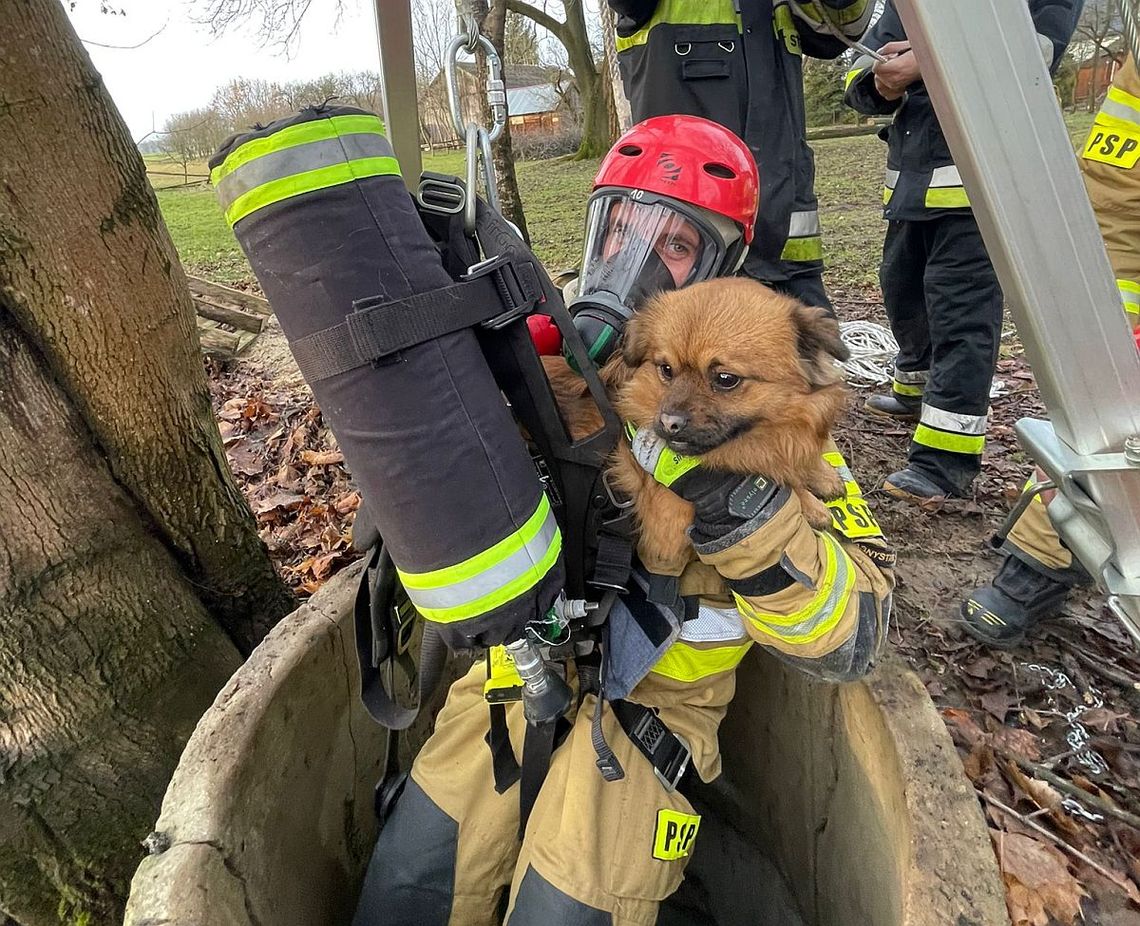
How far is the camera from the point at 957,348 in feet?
11.9

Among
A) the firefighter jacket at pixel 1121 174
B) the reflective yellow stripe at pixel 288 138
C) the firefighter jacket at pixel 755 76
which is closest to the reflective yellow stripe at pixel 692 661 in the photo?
the reflective yellow stripe at pixel 288 138

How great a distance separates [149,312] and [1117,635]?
11.9 ft

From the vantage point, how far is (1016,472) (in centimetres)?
407

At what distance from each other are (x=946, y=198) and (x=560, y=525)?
8.93 feet

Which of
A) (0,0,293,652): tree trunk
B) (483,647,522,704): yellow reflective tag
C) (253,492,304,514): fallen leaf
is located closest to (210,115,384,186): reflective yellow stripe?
(0,0,293,652): tree trunk

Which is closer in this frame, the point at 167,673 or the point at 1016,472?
the point at 167,673

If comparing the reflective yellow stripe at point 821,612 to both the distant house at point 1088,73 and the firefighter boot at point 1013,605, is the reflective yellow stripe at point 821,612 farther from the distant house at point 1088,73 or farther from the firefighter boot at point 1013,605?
the distant house at point 1088,73

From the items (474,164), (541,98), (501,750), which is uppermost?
(474,164)

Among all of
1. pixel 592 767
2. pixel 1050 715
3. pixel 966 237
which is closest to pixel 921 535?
pixel 1050 715

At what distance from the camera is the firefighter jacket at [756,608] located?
176 centimetres

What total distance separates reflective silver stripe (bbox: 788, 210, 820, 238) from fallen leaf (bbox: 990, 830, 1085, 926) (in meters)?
2.56

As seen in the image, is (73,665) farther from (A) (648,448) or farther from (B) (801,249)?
(B) (801,249)

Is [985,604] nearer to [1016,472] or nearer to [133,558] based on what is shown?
[1016,472]

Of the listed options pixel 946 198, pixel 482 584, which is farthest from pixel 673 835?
pixel 946 198
